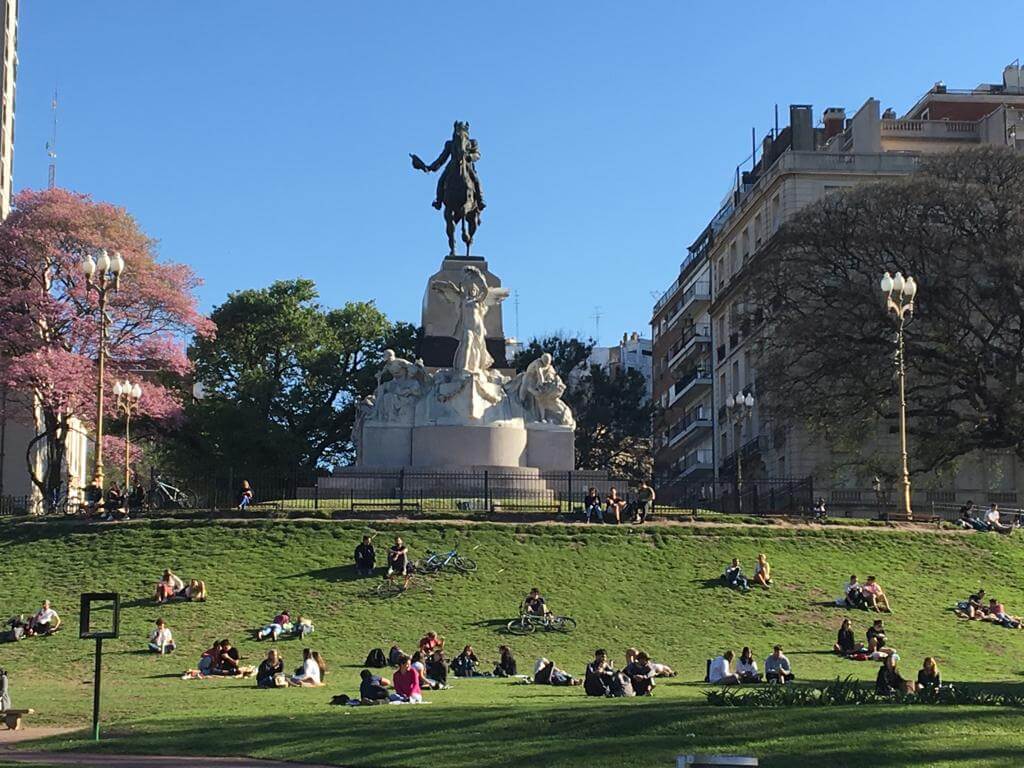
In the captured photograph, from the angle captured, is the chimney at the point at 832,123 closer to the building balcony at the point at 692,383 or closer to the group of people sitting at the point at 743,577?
the building balcony at the point at 692,383

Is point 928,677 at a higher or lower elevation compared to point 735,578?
lower

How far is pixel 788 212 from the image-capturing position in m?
76.6

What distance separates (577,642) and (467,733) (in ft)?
43.9

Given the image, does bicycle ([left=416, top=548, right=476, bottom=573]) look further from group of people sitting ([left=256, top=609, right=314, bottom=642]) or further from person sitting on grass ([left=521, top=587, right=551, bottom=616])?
group of people sitting ([left=256, top=609, right=314, bottom=642])

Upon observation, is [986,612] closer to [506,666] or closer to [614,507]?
[614,507]

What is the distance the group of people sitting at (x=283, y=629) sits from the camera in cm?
3612

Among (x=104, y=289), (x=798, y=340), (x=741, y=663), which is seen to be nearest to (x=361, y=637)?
(x=741, y=663)

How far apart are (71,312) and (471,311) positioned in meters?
19.2

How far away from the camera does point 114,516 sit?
46281 mm

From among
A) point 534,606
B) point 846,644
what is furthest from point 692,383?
point 846,644

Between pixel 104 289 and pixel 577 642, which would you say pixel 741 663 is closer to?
pixel 577 642

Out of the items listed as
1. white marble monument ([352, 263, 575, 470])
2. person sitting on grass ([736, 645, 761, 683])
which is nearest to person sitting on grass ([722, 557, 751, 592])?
person sitting on grass ([736, 645, 761, 683])

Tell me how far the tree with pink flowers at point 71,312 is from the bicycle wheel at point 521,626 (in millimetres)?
30367

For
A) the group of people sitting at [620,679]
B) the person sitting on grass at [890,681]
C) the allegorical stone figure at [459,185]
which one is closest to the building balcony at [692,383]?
the allegorical stone figure at [459,185]
